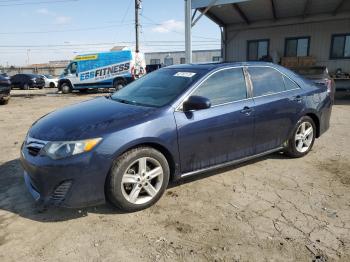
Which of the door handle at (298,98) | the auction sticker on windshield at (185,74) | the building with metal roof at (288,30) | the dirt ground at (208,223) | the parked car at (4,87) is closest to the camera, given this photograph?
the dirt ground at (208,223)

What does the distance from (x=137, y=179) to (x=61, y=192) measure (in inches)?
30.7

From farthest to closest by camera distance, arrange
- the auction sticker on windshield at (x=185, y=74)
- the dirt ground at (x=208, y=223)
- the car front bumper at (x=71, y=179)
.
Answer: the auction sticker on windshield at (x=185, y=74)
the car front bumper at (x=71, y=179)
the dirt ground at (x=208, y=223)

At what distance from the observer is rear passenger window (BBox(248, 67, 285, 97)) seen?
14.9 ft

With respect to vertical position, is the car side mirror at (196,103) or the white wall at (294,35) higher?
the white wall at (294,35)

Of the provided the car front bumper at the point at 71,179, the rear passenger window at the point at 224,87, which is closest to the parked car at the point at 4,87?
the car front bumper at the point at 71,179

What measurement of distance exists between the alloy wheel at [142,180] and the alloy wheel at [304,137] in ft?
8.80

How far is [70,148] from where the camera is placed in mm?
3125

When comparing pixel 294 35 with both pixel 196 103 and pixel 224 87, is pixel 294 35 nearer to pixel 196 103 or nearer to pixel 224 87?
pixel 224 87

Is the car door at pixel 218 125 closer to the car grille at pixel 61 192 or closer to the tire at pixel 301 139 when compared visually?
the tire at pixel 301 139

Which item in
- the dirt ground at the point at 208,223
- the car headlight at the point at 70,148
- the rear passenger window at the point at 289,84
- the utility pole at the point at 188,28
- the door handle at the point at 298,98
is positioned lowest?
the dirt ground at the point at 208,223

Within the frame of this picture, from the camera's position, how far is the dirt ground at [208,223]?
2789 millimetres

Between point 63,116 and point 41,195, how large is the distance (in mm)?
A: 1014

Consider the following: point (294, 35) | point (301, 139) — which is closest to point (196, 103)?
point (301, 139)

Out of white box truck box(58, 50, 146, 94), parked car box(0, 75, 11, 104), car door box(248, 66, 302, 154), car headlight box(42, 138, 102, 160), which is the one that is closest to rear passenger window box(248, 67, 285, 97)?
car door box(248, 66, 302, 154)
